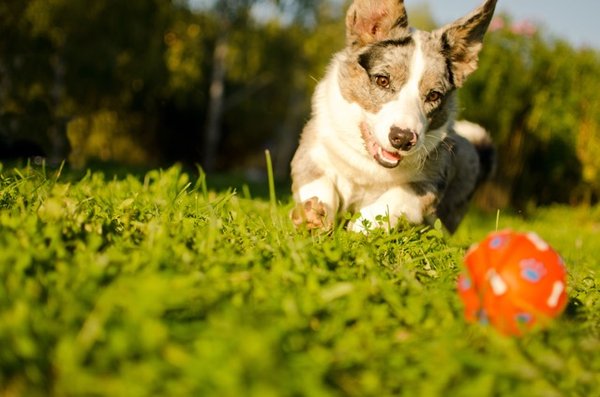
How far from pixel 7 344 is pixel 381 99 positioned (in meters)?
2.90

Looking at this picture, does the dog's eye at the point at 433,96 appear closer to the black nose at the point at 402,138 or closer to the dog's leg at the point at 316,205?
the black nose at the point at 402,138

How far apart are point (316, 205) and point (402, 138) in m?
0.64

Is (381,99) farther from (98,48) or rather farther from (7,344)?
(98,48)

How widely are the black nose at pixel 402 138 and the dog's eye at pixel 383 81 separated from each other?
48 cm

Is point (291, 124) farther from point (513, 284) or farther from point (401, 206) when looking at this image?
point (513, 284)

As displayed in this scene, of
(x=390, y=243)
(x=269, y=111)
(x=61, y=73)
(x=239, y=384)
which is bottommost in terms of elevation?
(x=269, y=111)

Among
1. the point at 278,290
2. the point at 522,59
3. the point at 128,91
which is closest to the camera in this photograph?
the point at 278,290

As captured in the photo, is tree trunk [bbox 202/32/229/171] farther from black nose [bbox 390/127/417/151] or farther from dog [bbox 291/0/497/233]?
black nose [bbox 390/127/417/151]

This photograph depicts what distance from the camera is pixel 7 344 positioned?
5.16 feet

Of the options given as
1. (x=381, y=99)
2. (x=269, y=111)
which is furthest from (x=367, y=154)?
(x=269, y=111)

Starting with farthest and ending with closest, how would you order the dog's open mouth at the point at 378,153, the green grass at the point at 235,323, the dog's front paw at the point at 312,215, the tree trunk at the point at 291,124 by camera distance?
the tree trunk at the point at 291,124 → the dog's open mouth at the point at 378,153 → the dog's front paw at the point at 312,215 → the green grass at the point at 235,323

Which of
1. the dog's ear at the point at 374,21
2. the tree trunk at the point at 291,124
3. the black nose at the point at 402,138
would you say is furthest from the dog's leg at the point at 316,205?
the tree trunk at the point at 291,124

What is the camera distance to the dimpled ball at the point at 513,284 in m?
2.10

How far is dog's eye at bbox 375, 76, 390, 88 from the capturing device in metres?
4.02
